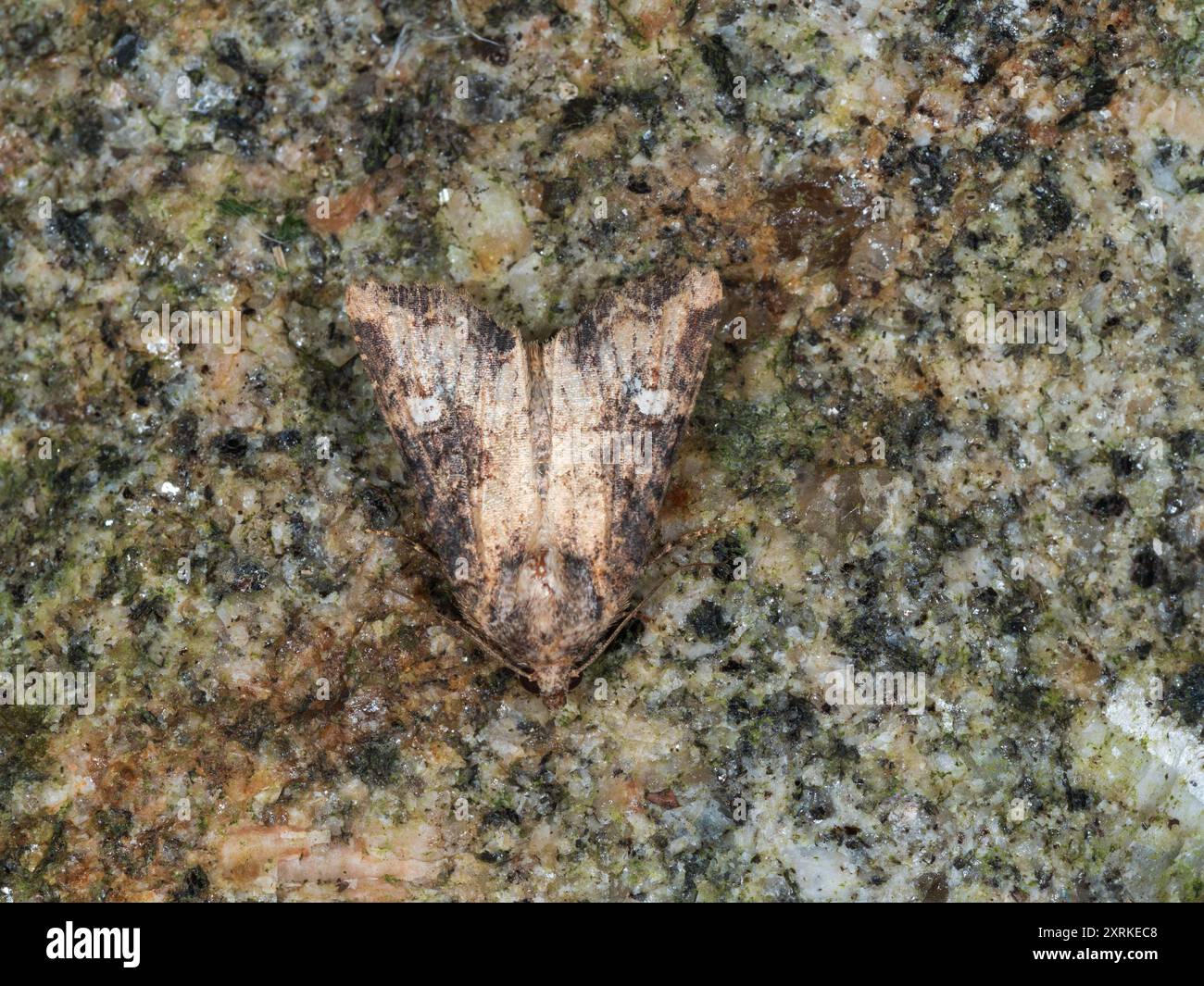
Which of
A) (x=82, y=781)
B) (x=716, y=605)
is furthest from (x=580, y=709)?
(x=82, y=781)

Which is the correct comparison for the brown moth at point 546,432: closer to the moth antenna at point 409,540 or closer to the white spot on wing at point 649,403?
the white spot on wing at point 649,403

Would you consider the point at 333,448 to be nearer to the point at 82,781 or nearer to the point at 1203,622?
the point at 82,781

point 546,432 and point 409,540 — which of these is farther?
point 409,540

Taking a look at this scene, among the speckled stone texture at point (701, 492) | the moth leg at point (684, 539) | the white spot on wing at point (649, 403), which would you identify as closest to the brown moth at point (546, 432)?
the white spot on wing at point (649, 403)

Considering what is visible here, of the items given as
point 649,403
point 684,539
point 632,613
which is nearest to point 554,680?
point 632,613

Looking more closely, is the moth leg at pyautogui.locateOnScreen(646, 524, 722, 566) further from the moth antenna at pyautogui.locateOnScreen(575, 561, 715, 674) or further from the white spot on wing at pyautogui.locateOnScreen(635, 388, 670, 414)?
the white spot on wing at pyautogui.locateOnScreen(635, 388, 670, 414)

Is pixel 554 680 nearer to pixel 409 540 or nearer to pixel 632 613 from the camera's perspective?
pixel 632 613
